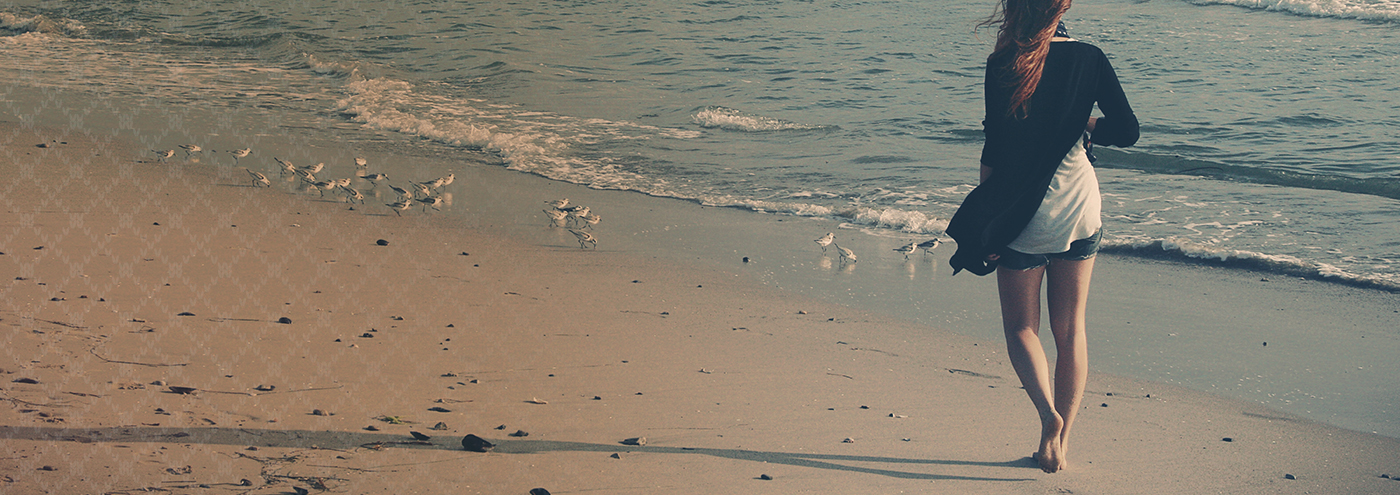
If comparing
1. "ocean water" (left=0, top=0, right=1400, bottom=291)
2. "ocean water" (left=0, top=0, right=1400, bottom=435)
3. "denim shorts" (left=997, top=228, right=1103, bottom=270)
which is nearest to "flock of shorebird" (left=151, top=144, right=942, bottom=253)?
"ocean water" (left=0, top=0, right=1400, bottom=435)

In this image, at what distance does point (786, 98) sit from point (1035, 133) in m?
10.5

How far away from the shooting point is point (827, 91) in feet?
45.4

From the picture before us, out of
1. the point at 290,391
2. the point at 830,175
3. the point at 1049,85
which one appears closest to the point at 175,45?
the point at 830,175

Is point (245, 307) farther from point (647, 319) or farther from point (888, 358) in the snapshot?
point (888, 358)

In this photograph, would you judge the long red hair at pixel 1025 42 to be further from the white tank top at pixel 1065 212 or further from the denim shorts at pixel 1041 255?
the denim shorts at pixel 1041 255

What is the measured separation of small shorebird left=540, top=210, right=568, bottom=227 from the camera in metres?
6.94

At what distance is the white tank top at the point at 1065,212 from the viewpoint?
3072 millimetres

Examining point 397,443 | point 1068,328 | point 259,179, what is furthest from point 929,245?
point 259,179

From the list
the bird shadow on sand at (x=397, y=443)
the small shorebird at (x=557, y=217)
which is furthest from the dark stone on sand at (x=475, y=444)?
the small shorebird at (x=557, y=217)

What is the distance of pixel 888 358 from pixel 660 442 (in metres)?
1.51

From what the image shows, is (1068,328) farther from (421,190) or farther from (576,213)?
(421,190)

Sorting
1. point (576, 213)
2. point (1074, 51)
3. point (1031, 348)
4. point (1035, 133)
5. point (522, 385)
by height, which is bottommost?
point (576, 213)

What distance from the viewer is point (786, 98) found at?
13.4 metres

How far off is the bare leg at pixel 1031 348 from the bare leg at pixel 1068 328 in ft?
0.16
